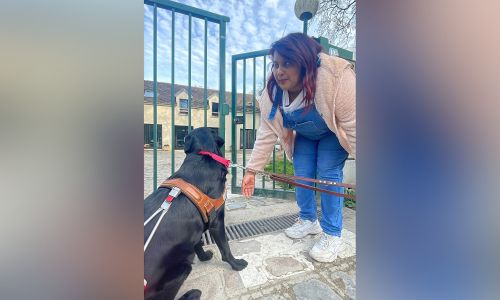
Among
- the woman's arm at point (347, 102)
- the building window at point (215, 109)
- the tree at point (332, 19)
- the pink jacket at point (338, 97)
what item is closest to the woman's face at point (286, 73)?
the pink jacket at point (338, 97)

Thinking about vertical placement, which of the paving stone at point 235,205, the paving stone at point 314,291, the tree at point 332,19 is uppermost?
the tree at point 332,19

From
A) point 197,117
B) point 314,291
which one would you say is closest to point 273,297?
point 314,291

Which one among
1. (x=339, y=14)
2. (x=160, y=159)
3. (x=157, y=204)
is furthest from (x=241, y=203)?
(x=339, y=14)

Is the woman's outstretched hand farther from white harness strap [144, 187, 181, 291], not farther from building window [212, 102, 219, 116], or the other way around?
building window [212, 102, 219, 116]

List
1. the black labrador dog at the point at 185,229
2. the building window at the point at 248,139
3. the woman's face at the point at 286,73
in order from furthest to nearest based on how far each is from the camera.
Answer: the building window at the point at 248,139
the woman's face at the point at 286,73
the black labrador dog at the point at 185,229

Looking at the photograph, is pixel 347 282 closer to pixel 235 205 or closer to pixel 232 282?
pixel 232 282

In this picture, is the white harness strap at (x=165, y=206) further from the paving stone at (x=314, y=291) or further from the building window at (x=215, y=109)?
the building window at (x=215, y=109)

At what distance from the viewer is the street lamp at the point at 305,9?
99.3 inches

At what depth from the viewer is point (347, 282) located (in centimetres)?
129

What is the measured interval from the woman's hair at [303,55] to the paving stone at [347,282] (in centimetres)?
119

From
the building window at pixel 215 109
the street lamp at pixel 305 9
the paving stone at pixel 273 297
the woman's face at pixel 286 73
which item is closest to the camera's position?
the paving stone at pixel 273 297
